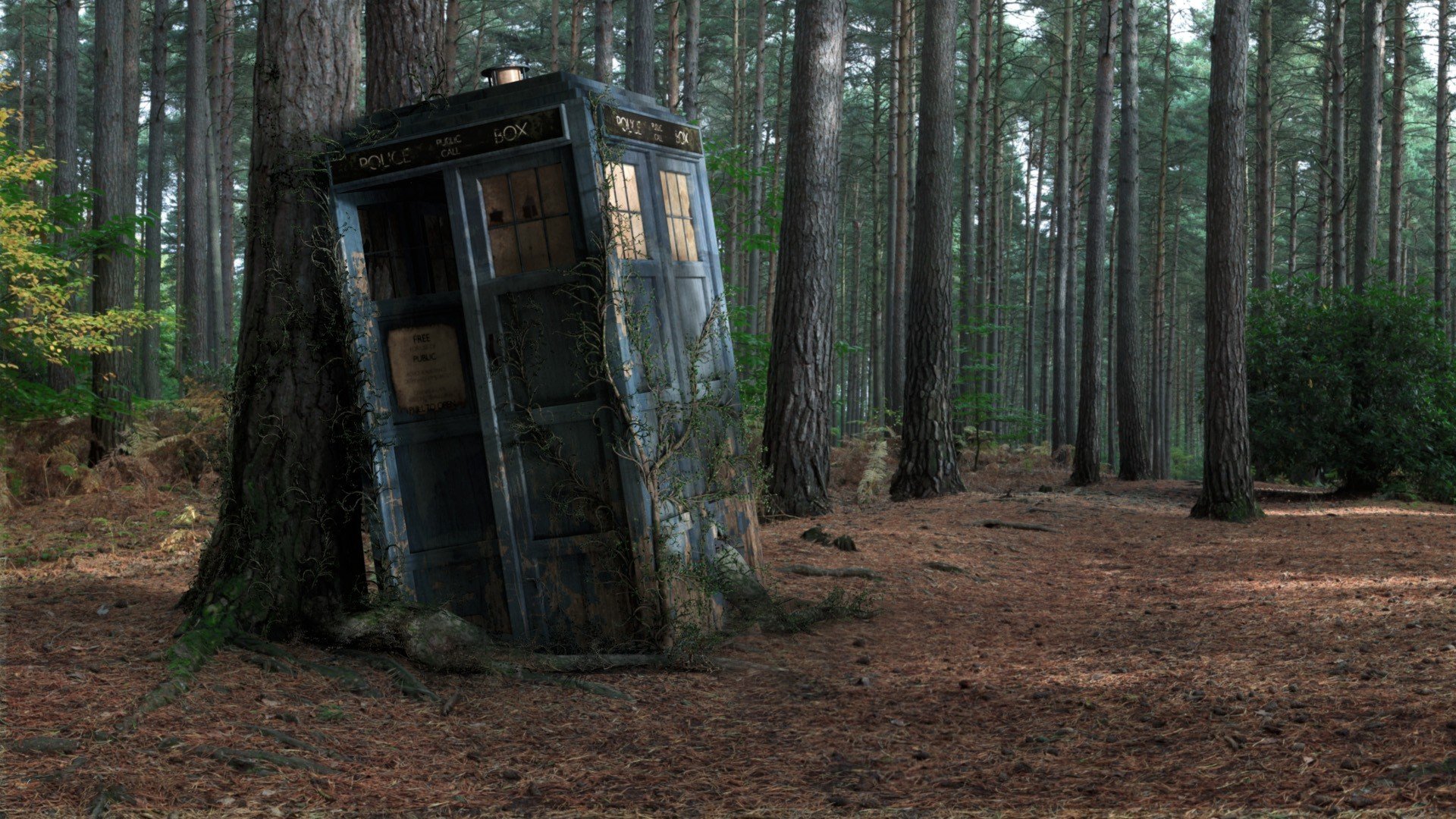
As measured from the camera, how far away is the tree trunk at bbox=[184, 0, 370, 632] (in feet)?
18.0

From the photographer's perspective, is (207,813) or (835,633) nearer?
(207,813)

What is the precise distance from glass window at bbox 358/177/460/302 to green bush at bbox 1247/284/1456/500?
1366 centimetres

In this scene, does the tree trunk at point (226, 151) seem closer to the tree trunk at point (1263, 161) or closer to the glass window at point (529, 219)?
the glass window at point (529, 219)

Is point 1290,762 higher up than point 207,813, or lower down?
lower down

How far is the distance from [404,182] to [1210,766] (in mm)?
5022

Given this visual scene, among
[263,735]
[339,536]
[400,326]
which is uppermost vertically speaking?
[400,326]

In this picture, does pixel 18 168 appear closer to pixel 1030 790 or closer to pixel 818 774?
pixel 818 774

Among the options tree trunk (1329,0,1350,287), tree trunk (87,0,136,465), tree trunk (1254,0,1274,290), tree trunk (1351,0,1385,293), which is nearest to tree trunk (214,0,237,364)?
tree trunk (87,0,136,465)

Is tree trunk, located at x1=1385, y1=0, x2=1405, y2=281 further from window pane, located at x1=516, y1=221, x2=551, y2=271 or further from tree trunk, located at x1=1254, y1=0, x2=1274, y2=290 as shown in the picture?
window pane, located at x1=516, y1=221, x2=551, y2=271

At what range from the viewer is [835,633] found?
637 cm

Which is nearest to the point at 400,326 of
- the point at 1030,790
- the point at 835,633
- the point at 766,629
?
the point at 766,629

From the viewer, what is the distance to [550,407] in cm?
555

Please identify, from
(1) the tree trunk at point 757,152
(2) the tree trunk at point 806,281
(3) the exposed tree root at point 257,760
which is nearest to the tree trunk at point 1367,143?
(1) the tree trunk at point 757,152

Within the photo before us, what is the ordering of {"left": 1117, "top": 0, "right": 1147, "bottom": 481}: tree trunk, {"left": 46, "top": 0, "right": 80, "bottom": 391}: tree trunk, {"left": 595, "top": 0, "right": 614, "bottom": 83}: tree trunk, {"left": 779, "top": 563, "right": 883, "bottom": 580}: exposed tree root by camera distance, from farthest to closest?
1. {"left": 1117, "top": 0, "right": 1147, "bottom": 481}: tree trunk
2. {"left": 46, "top": 0, "right": 80, "bottom": 391}: tree trunk
3. {"left": 595, "top": 0, "right": 614, "bottom": 83}: tree trunk
4. {"left": 779, "top": 563, "right": 883, "bottom": 580}: exposed tree root
